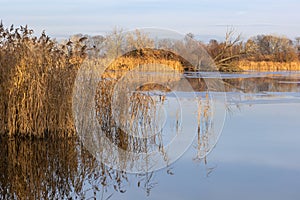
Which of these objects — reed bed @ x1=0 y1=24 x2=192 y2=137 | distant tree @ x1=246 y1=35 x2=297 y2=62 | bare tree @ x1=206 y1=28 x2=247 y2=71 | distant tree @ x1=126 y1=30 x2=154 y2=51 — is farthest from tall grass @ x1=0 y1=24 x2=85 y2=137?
distant tree @ x1=246 y1=35 x2=297 y2=62

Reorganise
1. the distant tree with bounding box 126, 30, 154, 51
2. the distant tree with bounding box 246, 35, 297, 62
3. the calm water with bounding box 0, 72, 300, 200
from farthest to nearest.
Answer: the distant tree with bounding box 246, 35, 297, 62
the distant tree with bounding box 126, 30, 154, 51
the calm water with bounding box 0, 72, 300, 200

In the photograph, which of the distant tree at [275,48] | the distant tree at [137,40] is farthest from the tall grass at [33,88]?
the distant tree at [275,48]

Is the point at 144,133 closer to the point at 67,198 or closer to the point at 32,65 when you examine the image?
the point at 32,65

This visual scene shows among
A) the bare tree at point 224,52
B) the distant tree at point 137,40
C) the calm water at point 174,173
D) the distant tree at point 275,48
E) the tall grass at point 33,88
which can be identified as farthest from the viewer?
the distant tree at point 275,48

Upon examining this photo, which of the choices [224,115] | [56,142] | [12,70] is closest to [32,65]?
[12,70]

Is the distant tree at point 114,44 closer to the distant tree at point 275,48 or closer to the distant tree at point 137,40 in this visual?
the distant tree at point 137,40

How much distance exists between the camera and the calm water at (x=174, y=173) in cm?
413

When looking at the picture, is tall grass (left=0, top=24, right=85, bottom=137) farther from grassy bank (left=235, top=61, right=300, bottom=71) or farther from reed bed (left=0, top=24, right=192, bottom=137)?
grassy bank (left=235, top=61, right=300, bottom=71)

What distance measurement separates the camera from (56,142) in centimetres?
598

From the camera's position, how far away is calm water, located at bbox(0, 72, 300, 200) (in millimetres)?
4133

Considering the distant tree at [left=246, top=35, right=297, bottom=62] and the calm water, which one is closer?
the calm water

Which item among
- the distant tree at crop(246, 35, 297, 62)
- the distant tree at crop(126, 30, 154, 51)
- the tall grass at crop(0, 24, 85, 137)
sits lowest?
the tall grass at crop(0, 24, 85, 137)

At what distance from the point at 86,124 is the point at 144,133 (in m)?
0.83

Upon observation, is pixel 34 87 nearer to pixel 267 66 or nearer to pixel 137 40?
pixel 137 40
